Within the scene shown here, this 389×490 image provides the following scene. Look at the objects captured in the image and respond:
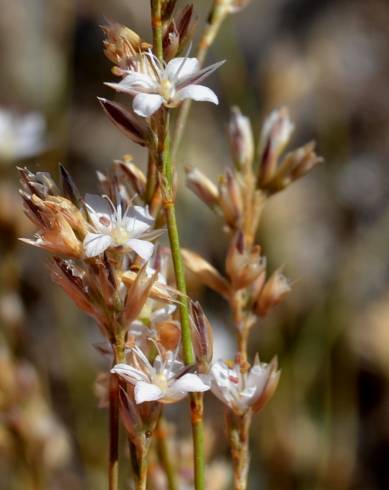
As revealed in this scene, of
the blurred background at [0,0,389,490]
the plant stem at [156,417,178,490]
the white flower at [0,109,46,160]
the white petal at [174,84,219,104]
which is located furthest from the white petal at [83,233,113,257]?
the white flower at [0,109,46,160]

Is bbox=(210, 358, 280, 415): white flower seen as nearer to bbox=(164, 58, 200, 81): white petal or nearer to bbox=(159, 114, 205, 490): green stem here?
bbox=(159, 114, 205, 490): green stem

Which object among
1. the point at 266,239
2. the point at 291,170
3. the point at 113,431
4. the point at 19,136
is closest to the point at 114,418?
the point at 113,431

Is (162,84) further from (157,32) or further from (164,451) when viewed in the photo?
(164,451)

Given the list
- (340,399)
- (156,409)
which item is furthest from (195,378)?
(340,399)

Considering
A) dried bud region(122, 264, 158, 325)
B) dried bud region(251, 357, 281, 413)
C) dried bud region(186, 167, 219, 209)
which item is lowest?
dried bud region(251, 357, 281, 413)

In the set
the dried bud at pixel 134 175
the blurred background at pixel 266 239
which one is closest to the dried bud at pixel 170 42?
the dried bud at pixel 134 175

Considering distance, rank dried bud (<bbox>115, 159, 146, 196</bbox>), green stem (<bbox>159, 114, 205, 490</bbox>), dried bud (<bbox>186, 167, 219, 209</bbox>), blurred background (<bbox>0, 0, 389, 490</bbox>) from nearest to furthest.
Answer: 1. green stem (<bbox>159, 114, 205, 490</bbox>)
2. dried bud (<bbox>115, 159, 146, 196</bbox>)
3. dried bud (<bbox>186, 167, 219, 209</bbox>)
4. blurred background (<bbox>0, 0, 389, 490</bbox>)

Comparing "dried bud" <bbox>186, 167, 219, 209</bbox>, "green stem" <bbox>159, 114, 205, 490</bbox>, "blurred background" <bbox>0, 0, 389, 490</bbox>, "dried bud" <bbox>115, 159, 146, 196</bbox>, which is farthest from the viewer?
"blurred background" <bbox>0, 0, 389, 490</bbox>

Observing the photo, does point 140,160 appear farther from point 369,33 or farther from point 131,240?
point 131,240
